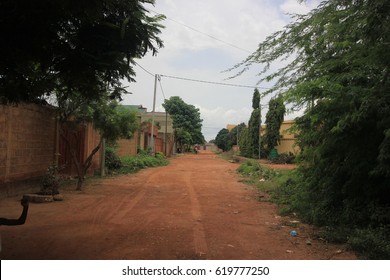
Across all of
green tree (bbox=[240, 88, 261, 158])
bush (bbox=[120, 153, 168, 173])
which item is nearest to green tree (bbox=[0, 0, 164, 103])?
bush (bbox=[120, 153, 168, 173])

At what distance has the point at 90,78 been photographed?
196 inches

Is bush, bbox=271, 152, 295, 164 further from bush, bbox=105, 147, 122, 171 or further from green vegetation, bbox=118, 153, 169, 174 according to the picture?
bush, bbox=105, 147, 122, 171

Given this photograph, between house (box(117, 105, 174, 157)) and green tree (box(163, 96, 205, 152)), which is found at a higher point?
green tree (box(163, 96, 205, 152))

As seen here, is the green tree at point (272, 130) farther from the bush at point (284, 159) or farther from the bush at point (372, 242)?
the bush at point (372, 242)

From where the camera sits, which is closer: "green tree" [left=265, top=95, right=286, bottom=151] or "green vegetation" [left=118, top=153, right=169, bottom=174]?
"green vegetation" [left=118, top=153, right=169, bottom=174]

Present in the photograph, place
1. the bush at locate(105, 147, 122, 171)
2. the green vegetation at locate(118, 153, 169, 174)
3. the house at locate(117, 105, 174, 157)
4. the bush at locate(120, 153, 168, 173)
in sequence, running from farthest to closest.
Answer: the house at locate(117, 105, 174, 157) → the bush at locate(120, 153, 168, 173) → the green vegetation at locate(118, 153, 169, 174) → the bush at locate(105, 147, 122, 171)

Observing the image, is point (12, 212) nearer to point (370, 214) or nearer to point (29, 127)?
point (29, 127)

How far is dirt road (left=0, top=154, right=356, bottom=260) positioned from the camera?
19.2 feet

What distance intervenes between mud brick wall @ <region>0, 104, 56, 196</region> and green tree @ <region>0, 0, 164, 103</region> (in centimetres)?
605

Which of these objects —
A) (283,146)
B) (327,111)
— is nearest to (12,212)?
(327,111)

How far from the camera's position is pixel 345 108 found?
727cm

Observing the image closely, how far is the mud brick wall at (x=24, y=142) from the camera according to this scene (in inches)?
418

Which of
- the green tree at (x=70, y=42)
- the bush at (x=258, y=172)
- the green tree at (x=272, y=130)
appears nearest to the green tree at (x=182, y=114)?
the green tree at (x=272, y=130)

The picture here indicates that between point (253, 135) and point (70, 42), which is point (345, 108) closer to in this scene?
point (70, 42)
